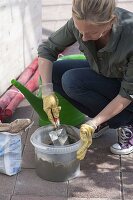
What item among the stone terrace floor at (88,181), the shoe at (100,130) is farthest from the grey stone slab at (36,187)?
the shoe at (100,130)

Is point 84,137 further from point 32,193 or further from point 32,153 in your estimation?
point 32,153

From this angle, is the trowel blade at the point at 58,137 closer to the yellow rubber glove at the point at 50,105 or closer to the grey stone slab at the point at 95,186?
the yellow rubber glove at the point at 50,105

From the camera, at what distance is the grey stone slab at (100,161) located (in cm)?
298

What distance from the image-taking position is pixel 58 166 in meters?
2.75

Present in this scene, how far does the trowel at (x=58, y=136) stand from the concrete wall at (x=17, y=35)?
1.21m

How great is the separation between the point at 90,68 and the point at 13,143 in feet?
2.56

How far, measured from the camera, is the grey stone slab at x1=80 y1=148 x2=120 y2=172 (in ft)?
9.77

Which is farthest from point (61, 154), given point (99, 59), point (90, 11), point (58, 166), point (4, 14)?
point (4, 14)

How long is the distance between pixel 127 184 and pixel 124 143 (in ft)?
1.32

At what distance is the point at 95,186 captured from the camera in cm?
279

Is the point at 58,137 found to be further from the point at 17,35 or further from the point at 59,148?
the point at 17,35

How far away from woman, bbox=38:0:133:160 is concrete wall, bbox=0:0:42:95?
908 mm

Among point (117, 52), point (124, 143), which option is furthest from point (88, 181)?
point (117, 52)

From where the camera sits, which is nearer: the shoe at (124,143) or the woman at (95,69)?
the woman at (95,69)
